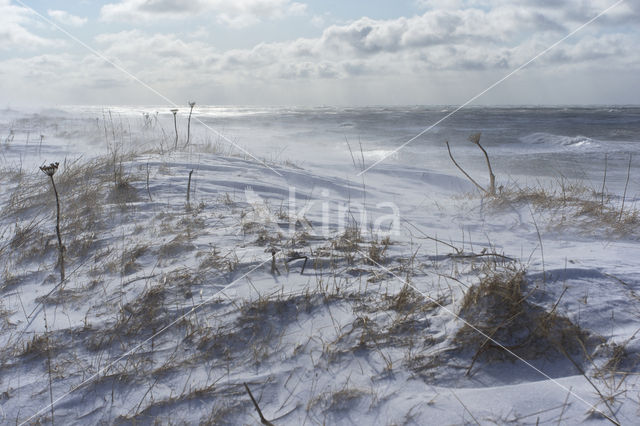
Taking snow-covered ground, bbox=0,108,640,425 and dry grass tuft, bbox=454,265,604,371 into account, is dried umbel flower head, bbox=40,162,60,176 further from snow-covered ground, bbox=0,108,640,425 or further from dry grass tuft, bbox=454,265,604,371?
dry grass tuft, bbox=454,265,604,371

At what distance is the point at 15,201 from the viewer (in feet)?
12.8

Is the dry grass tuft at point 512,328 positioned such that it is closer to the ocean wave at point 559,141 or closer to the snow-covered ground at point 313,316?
the snow-covered ground at point 313,316

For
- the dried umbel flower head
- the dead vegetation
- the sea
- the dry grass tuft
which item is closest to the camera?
the dry grass tuft

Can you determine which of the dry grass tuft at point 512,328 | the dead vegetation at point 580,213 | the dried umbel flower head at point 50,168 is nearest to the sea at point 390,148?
the dead vegetation at point 580,213

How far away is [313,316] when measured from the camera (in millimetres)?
2145

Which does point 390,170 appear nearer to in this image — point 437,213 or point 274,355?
point 437,213

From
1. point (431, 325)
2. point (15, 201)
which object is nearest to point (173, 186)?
point (15, 201)

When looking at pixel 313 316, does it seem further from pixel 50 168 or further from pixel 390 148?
pixel 390 148

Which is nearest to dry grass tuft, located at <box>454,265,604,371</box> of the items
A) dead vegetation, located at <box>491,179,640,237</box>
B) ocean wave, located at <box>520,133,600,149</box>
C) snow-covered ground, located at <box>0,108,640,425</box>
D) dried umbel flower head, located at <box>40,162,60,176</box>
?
snow-covered ground, located at <box>0,108,640,425</box>

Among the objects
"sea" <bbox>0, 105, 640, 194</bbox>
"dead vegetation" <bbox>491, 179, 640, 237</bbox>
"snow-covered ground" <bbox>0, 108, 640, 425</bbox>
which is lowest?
"snow-covered ground" <bbox>0, 108, 640, 425</bbox>

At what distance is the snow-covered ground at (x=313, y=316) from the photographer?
164cm

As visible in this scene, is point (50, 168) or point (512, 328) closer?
point (512, 328)

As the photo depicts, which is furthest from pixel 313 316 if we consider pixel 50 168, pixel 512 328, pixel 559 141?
pixel 559 141

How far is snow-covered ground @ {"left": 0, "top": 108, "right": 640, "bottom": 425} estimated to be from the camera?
164 cm
